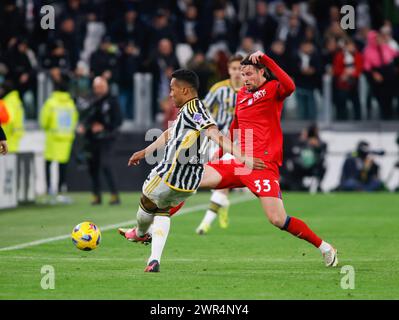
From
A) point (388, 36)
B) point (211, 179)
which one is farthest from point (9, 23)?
→ point (211, 179)

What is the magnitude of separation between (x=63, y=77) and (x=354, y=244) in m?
12.3

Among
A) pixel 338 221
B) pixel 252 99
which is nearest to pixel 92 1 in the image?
pixel 338 221

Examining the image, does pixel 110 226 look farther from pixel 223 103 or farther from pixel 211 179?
pixel 211 179

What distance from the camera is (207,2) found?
27891 mm

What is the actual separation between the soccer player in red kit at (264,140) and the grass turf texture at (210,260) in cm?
47

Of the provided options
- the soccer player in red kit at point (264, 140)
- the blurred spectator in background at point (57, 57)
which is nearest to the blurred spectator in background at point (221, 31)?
the blurred spectator in background at point (57, 57)

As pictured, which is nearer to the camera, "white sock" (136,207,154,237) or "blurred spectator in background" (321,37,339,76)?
"white sock" (136,207,154,237)

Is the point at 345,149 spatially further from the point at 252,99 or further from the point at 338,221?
the point at 252,99

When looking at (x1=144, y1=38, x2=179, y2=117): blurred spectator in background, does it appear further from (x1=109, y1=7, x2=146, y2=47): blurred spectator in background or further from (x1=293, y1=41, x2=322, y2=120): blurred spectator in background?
(x1=293, y1=41, x2=322, y2=120): blurred spectator in background

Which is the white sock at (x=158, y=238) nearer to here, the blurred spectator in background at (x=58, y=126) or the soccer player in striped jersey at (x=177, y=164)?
the soccer player in striped jersey at (x=177, y=164)

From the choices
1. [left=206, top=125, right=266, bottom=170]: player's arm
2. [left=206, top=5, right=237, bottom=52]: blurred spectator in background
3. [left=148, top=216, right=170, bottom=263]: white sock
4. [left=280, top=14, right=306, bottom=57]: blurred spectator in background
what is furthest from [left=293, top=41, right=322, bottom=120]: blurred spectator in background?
[left=148, top=216, right=170, bottom=263]: white sock

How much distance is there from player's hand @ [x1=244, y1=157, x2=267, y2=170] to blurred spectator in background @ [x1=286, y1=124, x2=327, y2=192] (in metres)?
14.0

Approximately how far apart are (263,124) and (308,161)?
44.5ft

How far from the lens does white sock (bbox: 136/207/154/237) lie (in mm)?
11438
